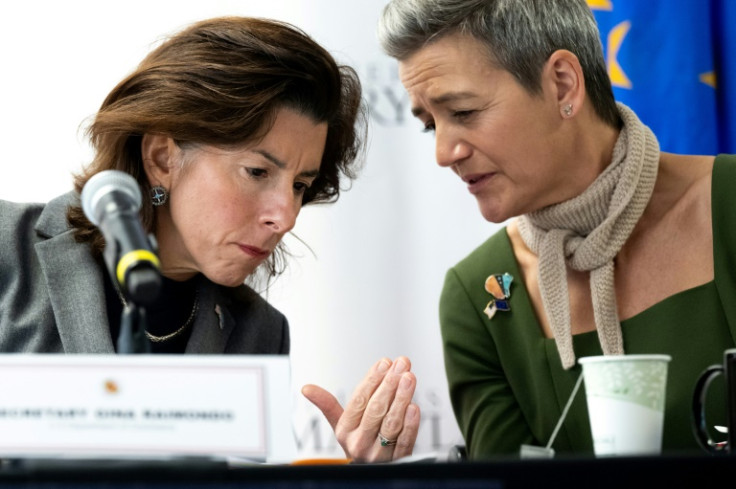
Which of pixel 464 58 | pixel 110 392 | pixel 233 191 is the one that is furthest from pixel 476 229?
pixel 110 392

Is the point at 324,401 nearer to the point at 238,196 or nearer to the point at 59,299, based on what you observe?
the point at 238,196

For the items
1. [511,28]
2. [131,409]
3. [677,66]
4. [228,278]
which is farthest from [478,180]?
A: [131,409]

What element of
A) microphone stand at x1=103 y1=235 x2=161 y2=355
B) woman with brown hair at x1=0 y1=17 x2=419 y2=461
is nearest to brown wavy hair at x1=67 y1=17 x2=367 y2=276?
woman with brown hair at x1=0 y1=17 x2=419 y2=461

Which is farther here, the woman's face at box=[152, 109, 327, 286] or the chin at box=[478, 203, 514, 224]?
the chin at box=[478, 203, 514, 224]

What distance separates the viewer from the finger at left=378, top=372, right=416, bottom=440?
1408mm

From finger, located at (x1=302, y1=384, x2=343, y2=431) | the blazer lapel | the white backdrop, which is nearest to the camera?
finger, located at (x1=302, y1=384, x2=343, y2=431)

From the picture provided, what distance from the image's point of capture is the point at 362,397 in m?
1.44

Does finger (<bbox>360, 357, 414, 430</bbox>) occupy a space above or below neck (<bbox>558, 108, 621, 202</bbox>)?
below

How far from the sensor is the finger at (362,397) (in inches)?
56.4

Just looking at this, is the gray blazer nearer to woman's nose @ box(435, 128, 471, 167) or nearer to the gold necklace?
the gold necklace

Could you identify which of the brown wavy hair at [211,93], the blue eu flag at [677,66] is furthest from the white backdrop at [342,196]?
the brown wavy hair at [211,93]

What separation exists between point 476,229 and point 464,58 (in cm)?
81

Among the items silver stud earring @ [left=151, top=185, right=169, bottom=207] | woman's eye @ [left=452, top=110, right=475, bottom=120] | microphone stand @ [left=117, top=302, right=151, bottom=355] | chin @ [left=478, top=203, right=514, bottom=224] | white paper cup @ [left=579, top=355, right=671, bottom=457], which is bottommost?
white paper cup @ [left=579, top=355, right=671, bottom=457]

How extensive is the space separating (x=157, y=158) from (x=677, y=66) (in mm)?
1311
